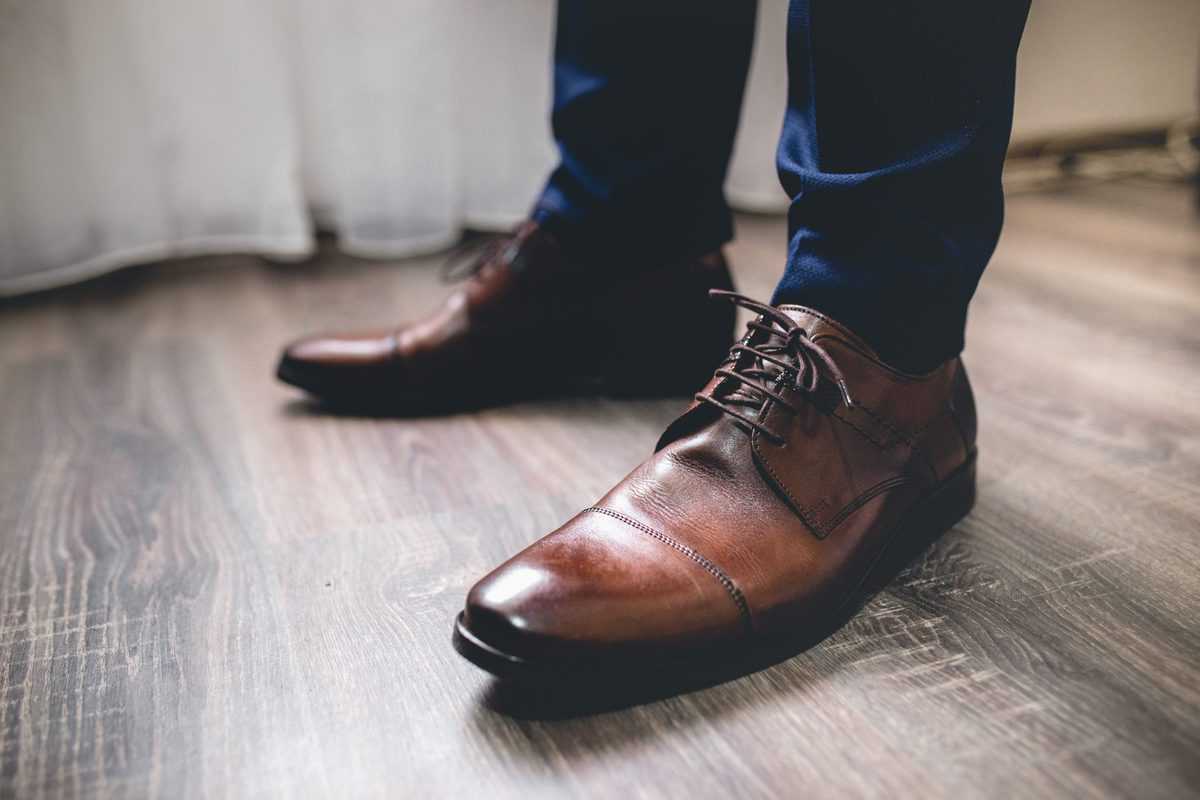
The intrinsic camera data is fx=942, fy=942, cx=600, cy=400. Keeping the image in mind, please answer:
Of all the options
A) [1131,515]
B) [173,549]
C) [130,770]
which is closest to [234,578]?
[173,549]

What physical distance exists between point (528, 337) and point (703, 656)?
1.49ft

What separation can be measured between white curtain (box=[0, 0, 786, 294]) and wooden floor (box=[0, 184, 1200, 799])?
0.35m

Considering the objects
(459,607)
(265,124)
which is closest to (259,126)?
(265,124)

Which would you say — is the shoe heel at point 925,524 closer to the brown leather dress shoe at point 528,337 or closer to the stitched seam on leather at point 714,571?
the stitched seam on leather at point 714,571

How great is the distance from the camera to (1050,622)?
0.56 meters

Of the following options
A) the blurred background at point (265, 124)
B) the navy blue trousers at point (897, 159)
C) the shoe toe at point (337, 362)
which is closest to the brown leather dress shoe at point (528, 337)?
the shoe toe at point (337, 362)

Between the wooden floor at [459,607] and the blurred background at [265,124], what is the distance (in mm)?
362

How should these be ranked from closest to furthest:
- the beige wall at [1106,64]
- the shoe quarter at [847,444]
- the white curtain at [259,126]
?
1. the shoe quarter at [847,444]
2. the white curtain at [259,126]
3. the beige wall at [1106,64]

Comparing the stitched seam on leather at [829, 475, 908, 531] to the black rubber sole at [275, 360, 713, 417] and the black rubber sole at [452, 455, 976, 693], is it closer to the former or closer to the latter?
the black rubber sole at [452, 455, 976, 693]

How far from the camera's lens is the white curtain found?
1286 millimetres

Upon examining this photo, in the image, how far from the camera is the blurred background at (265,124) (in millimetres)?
1287

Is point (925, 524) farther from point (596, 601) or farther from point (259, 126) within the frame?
point (259, 126)

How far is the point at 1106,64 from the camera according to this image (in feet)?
7.68

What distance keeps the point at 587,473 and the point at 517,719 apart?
12.2 inches
